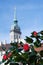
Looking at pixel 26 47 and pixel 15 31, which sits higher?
pixel 15 31

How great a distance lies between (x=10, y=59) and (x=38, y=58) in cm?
48

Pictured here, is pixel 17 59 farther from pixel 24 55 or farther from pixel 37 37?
pixel 37 37

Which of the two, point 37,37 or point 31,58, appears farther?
point 37,37

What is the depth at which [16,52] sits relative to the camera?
3838mm

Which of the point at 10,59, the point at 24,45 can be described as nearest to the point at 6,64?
the point at 10,59

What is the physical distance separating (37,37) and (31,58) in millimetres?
345

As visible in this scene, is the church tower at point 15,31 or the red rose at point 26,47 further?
the church tower at point 15,31

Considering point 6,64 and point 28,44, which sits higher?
point 28,44

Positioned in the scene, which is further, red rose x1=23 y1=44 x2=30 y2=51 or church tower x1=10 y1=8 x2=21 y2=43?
church tower x1=10 y1=8 x2=21 y2=43

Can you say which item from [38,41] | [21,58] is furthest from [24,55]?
[38,41]

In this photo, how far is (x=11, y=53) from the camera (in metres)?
4.00

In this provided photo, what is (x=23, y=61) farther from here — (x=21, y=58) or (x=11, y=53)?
(x=11, y=53)

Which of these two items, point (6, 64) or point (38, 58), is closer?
point (38, 58)

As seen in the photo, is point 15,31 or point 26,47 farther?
point 15,31
